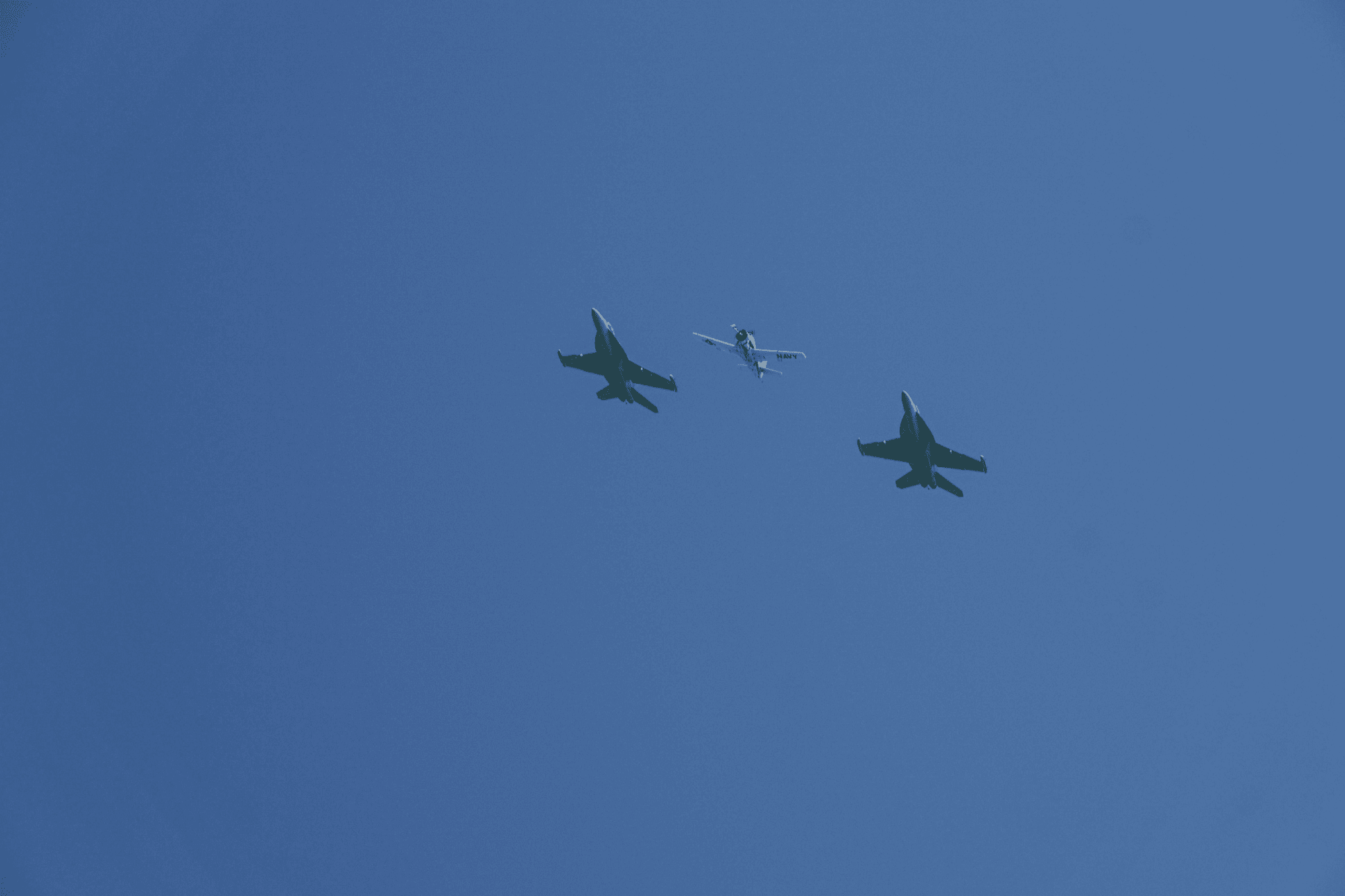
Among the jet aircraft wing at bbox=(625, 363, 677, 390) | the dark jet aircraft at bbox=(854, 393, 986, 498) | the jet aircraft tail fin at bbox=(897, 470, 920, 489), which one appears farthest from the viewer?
the jet aircraft wing at bbox=(625, 363, 677, 390)

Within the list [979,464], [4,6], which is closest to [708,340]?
[979,464]

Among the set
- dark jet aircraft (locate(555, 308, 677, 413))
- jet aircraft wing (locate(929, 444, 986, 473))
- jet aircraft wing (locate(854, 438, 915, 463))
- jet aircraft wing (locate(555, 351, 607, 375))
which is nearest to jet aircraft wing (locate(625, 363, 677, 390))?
dark jet aircraft (locate(555, 308, 677, 413))

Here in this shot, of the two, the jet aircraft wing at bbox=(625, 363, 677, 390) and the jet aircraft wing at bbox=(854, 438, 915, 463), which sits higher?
the jet aircraft wing at bbox=(625, 363, 677, 390)

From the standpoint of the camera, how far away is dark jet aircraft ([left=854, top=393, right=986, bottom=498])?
170 ft

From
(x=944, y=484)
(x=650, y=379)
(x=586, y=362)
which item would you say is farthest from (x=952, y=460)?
(x=586, y=362)

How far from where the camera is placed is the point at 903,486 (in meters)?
56.5

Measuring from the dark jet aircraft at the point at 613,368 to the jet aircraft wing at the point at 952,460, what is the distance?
826 inches

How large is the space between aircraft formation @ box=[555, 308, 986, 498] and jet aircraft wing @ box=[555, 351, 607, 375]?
0.05m

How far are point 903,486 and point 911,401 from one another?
30.7 ft

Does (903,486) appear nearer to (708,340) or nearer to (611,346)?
(708,340)

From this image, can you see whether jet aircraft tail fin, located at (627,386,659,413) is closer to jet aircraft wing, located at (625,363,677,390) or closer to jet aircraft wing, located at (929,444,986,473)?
jet aircraft wing, located at (625,363,677,390)

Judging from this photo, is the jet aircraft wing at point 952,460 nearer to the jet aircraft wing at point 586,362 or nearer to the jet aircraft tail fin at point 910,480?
the jet aircraft tail fin at point 910,480

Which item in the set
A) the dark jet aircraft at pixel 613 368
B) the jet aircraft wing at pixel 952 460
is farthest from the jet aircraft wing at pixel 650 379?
the jet aircraft wing at pixel 952 460

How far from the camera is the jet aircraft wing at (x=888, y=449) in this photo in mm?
53531
